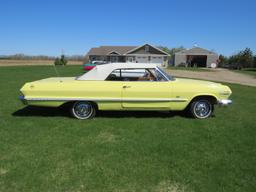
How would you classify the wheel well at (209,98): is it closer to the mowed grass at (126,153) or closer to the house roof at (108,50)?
the mowed grass at (126,153)

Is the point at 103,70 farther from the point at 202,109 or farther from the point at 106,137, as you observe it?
the point at 202,109

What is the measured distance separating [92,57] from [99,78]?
6086 centimetres

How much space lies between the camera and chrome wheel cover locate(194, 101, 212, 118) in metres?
7.27

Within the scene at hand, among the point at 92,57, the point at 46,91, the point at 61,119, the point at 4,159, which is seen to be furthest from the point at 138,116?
the point at 92,57

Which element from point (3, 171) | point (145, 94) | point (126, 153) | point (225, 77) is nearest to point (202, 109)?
point (145, 94)

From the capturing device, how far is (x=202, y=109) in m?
7.31

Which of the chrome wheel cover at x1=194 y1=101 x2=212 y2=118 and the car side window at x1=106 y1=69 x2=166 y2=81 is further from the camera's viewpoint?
the chrome wheel cover at x1=194 y1=101 x2=212 y2=118

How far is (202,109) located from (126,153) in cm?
332

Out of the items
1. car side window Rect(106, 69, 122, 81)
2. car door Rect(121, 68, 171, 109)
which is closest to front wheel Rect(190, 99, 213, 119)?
car door Rect(121, 68, 171, 109)

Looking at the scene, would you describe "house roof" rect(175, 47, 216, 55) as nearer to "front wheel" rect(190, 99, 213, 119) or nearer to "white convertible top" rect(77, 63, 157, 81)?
"front wheel" rect(190, 99, 213, 119)

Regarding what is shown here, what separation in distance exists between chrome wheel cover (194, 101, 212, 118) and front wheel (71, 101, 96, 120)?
8.94ft

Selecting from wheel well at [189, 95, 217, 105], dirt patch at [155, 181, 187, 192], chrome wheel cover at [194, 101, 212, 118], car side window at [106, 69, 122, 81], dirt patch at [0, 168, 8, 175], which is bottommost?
dirt patch at [155, 181, 187, 192]

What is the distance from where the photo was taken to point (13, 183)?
12.1ft

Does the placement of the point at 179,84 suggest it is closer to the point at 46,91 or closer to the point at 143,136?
the point at 143,136
